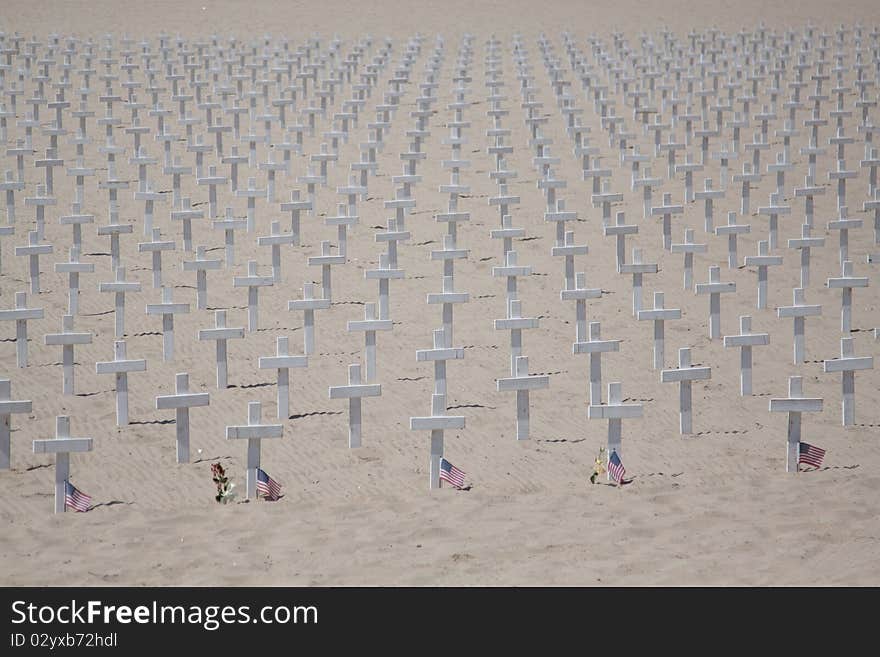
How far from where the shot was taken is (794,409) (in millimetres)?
9797

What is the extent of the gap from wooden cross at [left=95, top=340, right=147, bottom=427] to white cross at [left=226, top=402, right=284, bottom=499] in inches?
57.2

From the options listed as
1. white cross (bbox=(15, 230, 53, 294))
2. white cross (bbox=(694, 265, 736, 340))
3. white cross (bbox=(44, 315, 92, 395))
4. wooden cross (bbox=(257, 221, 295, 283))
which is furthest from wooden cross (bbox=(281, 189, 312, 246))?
white cross (bbox=(694, 265, 736, 340))

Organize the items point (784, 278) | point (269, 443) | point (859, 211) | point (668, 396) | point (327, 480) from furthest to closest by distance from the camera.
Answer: point (859, 211), point (784, 278), point (668, 396), point (269, 443), point (327, 480)

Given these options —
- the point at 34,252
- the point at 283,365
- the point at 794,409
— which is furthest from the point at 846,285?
the point at 34,252

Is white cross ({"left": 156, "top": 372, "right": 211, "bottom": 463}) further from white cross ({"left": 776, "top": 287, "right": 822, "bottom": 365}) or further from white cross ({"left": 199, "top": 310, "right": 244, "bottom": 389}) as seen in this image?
white cross ({"left": 776, "top": 287, "right": 822, "bottom": 365})

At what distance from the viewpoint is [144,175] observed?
666 inches

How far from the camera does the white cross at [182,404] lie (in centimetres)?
976

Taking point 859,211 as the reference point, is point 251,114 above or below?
above

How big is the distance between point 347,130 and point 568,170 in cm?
343

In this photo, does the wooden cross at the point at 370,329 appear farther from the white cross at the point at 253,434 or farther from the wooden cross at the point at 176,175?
the wooden cross at the point at 176,175

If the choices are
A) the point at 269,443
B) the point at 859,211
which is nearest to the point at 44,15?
the point at 859,211

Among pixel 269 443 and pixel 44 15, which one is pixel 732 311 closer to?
pixel 269 443

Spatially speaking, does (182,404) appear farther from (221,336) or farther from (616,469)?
(616,469)

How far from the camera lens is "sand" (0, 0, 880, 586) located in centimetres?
832
